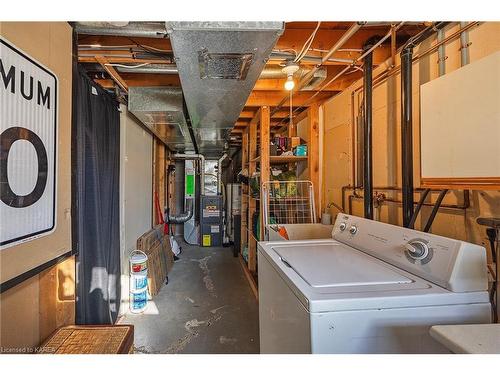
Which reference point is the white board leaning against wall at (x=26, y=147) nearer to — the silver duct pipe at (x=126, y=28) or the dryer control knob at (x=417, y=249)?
the silver duct pipe at (x=126, y=28)

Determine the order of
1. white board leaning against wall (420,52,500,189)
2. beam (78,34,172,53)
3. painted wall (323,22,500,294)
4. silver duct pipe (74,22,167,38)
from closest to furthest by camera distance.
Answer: white board leaning against wall (420,52,500,189) → painted wall (323,22,500,294) → silver duct pipe (74,22,167,38) → beam (78,34,172,53)

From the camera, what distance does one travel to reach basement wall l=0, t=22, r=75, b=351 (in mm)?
954

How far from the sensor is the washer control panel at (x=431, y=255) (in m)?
0.88

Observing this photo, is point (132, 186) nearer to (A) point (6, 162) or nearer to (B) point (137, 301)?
(B) point (137, 301)

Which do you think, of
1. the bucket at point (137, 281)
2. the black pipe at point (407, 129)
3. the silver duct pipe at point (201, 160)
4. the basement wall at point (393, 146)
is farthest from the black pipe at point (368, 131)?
the silver duct pipe at point (201, 160)

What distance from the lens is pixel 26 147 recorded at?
0.97 metres

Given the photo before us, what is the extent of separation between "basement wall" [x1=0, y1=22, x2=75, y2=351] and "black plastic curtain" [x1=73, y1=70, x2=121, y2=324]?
12.3 inches

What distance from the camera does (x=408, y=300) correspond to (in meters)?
0.83

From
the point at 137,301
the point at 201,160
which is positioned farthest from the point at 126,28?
the point at 201,160

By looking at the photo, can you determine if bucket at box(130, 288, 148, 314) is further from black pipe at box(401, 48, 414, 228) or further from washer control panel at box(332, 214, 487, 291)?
black pipe at box(401, 48, 414, 228)

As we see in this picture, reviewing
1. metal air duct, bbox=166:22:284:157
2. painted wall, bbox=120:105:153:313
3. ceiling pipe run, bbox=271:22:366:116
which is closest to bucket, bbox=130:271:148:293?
painted wall, bbox=120:105:153:313

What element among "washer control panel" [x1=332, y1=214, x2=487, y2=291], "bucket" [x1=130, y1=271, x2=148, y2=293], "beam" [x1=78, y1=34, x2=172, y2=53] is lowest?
"bucket" [x1=130, y1=271, x2=148, y2=293]

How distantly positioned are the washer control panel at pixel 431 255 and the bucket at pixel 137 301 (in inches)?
91.8

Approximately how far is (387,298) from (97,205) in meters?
2.05
